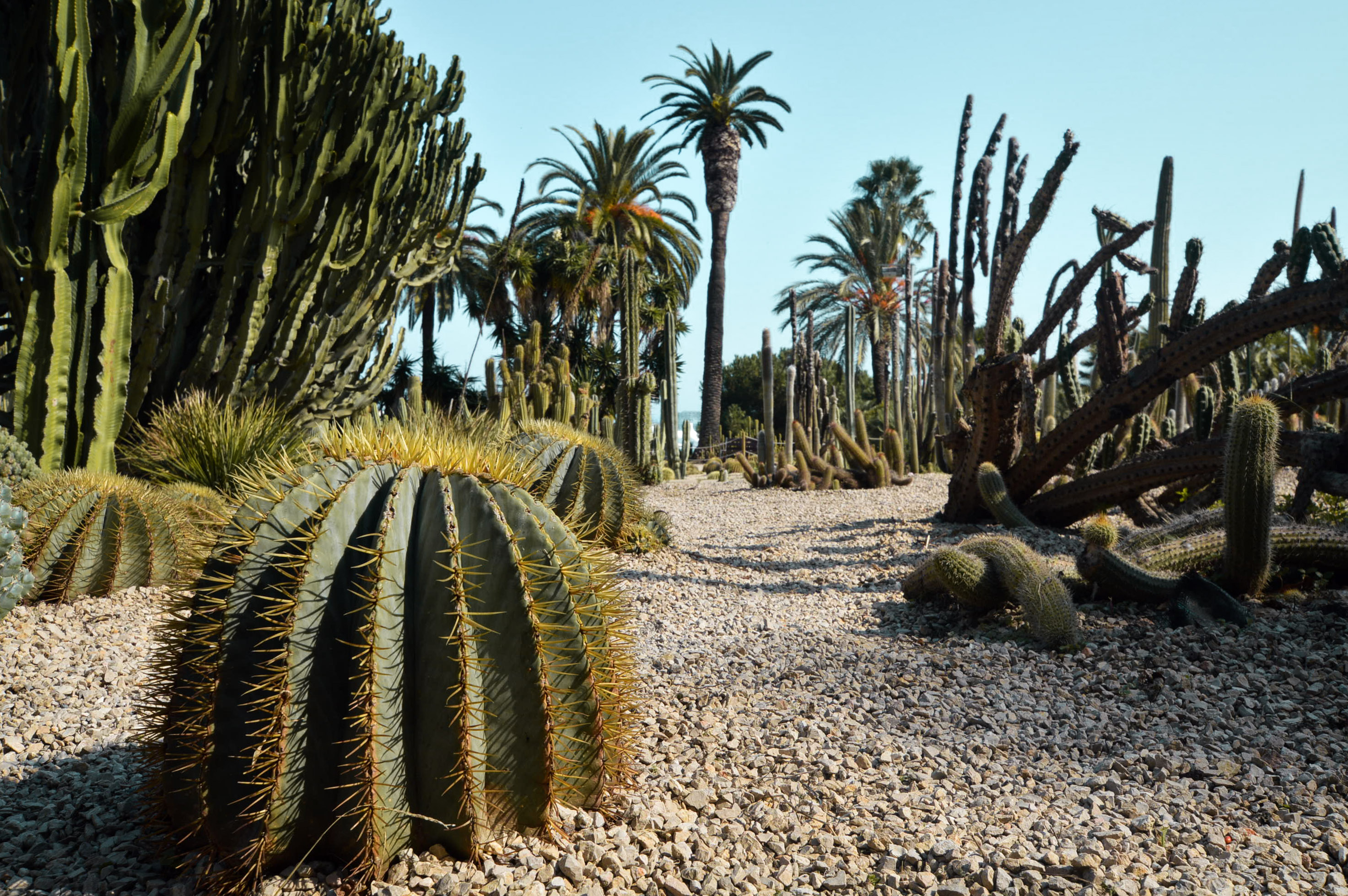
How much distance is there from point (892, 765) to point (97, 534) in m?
4.19

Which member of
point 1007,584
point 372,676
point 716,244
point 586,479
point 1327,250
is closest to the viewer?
point 372,676

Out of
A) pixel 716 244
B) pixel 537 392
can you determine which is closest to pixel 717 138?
pixel 716 244

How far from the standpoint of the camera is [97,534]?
4.54 meters

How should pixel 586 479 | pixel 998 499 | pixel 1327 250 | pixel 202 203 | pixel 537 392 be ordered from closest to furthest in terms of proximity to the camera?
pixel 1327 250
pixel 586 479
pixel 202 203
pixel 998 499
pixel 537 392

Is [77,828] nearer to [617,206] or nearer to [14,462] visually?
[14,462]

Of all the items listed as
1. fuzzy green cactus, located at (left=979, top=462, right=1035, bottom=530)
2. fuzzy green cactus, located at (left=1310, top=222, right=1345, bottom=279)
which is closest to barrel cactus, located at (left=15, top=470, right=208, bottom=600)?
fuzzy green cactus, located at (left=979, top=462, right=1035, bottom=530)

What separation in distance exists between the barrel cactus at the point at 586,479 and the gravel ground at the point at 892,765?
1570mm

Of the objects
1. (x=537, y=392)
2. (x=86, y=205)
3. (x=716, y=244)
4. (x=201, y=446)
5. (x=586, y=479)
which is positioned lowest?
(x=586, y=479)

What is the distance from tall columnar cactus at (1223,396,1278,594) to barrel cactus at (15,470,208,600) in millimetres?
5033

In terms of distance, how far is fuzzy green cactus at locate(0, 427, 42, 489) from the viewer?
4.94m

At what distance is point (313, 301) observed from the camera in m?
8.29

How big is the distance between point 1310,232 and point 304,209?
781 centimetres

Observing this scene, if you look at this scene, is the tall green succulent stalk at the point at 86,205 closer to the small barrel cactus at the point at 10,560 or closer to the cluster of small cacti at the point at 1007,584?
the small barrel cactus at the point at 10,560

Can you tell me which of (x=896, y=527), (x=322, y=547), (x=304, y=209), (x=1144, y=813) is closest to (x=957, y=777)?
(x=1144, y=813)
